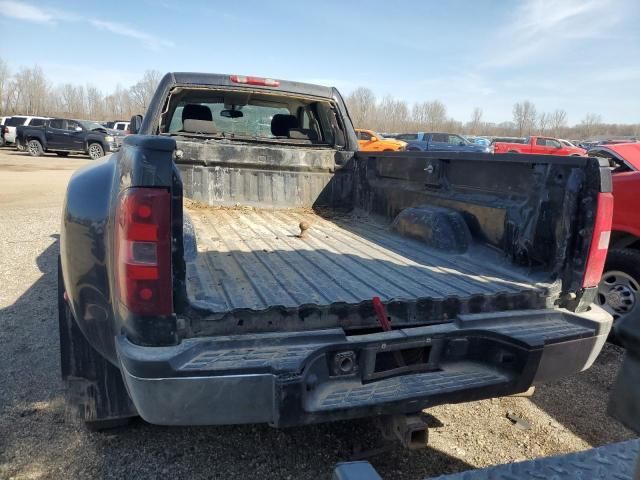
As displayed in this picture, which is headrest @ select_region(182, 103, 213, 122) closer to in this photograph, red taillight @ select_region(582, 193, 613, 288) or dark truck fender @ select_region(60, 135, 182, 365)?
dark truck fender @ select_region(60, 135, 182, 365)

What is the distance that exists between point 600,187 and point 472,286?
787 millimetres

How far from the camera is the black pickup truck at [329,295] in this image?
1.76 meters

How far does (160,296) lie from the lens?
1.78 metres

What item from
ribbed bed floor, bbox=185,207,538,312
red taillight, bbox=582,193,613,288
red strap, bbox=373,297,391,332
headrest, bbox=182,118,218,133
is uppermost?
headrest, bbox=182,118,218,133

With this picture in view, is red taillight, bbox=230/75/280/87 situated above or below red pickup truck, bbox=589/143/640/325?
above

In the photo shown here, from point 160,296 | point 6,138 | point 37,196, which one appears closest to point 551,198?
point 160,296

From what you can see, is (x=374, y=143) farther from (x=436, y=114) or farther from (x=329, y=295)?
(x=436, y=114)

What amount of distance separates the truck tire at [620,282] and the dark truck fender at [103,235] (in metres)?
4.17

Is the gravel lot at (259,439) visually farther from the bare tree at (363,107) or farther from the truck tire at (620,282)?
the bare tree at (363,107)

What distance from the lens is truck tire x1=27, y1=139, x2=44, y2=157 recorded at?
24.7m

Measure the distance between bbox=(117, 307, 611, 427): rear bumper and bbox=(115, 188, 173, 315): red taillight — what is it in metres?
0.20

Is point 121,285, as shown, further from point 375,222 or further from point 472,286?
point 375,222

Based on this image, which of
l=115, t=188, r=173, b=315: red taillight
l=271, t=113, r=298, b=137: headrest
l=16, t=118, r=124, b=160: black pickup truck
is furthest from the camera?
l=16, t=118, r=124, b=160: black pickup truck

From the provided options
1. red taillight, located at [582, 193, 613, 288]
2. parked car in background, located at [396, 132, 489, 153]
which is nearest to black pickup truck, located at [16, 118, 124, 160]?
parked car in background, located at [396, 132, 489, 153]
